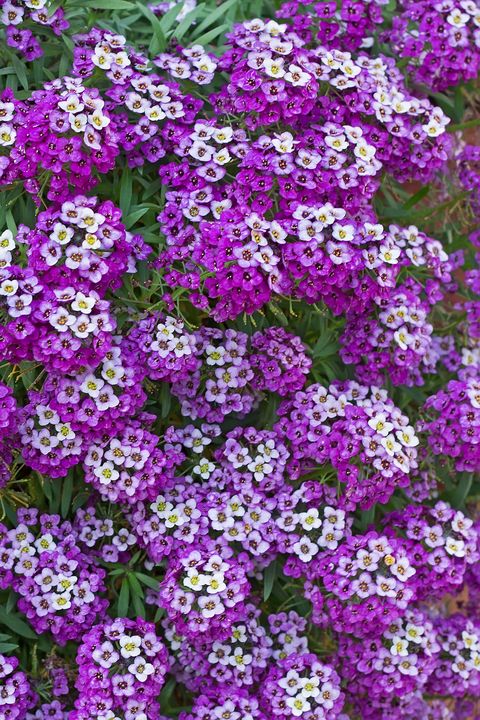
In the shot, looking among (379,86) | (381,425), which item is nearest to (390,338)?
(381,425)

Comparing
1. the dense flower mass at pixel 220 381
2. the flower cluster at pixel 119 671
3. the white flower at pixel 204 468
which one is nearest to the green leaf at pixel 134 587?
the dense flower mass at pixel 220 381

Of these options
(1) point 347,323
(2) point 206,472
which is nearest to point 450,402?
(1) point 347,323

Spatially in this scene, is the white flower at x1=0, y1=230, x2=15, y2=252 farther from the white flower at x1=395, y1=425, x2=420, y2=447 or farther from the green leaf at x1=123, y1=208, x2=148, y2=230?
the white flower at x1=395, y1=425, x2=420, y2=447

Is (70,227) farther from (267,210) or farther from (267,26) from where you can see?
(267,26)

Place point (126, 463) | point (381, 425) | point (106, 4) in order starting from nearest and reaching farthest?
point (126, 463), point (381, 425), point (106, 4)

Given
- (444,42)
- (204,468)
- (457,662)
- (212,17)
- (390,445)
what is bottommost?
(457,662)

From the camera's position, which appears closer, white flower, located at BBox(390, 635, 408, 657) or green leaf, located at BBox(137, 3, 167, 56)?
white flower, located at BBox(390, 635, 408, 657)

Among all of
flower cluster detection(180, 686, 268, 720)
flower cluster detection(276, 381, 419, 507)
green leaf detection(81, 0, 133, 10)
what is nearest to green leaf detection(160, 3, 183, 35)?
green leaf detection(81, 0, 133, 10)

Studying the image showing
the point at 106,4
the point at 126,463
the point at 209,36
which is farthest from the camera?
the point at 209,36

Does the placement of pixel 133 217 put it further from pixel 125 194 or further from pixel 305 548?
pixel 305 548
